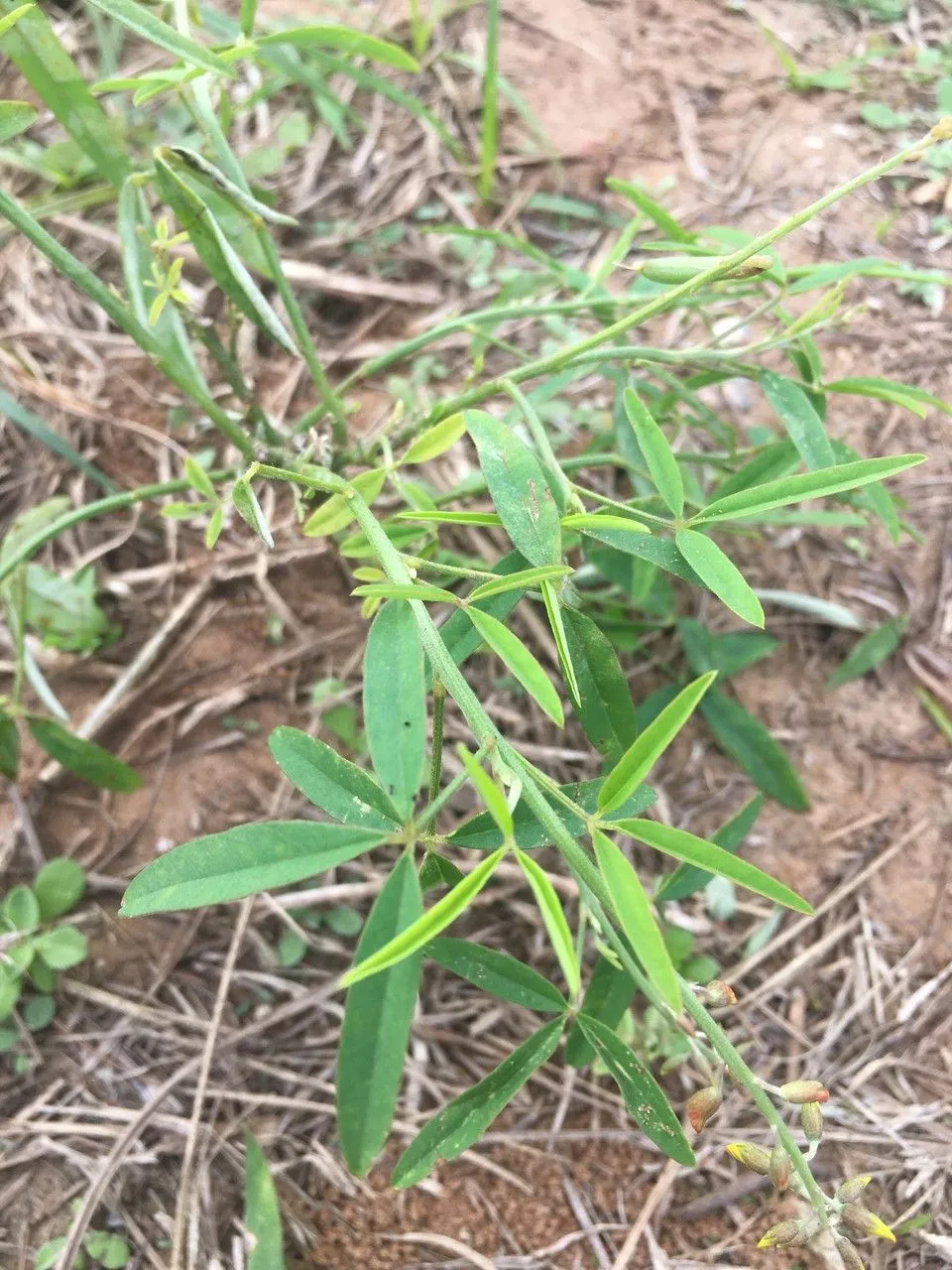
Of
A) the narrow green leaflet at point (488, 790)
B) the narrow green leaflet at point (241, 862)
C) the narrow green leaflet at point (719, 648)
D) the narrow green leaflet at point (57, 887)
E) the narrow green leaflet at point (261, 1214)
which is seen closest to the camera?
the narrow green leaflet at point (488, 790)

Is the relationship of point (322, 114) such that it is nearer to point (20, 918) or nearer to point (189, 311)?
point (189, 311)

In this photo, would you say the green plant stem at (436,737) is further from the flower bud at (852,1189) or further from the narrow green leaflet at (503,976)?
the flower bud at (852,1189)

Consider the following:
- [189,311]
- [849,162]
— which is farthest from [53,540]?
[849,162]

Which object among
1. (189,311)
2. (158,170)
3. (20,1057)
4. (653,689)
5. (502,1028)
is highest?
(158,170)

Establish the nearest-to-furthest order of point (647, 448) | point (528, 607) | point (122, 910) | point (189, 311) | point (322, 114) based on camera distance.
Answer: point (122, 910) < point (647, 448) < point (189, 311) < point (528, 607) < point (322, 114)

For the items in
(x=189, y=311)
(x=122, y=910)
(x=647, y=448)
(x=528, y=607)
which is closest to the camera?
(x=122, y=910)

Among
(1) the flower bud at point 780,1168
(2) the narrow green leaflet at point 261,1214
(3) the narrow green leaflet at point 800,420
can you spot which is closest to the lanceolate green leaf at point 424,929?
(1) the flower bud at point 780,1168

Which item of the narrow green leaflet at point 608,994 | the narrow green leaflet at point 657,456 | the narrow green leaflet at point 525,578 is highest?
the narrow green leaflet at point 525,578

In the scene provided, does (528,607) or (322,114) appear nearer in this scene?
(528,607)
